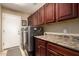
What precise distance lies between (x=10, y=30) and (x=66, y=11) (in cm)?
84

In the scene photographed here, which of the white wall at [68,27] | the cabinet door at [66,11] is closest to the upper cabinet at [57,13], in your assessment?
the cabinet door at [66,11]

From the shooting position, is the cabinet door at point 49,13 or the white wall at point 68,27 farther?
the cabinet door at point 49,13

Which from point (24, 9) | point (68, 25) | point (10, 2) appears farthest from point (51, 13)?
point (10, 2)

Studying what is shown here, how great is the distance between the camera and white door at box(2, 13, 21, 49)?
1.60 metres

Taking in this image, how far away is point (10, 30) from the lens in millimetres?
1636

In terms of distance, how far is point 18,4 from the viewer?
1.56m

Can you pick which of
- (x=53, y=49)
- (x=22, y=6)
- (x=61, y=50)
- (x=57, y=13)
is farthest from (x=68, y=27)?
(x=22, y=6)

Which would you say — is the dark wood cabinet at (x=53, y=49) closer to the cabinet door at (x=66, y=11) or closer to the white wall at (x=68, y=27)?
the white wall at (x=68, y=27)

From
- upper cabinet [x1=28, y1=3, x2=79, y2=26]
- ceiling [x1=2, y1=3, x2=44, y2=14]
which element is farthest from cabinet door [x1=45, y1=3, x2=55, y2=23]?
ceiling [x1=2, y1=3, x2=44, y2=14]

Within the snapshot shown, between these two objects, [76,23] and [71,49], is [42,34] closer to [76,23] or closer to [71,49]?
[76,23]

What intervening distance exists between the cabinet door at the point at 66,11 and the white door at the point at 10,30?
2.14 ft

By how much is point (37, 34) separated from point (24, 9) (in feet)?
1.60

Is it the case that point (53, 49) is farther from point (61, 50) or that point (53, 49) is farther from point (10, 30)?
point (10, 30)

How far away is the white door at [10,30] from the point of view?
160 cm
